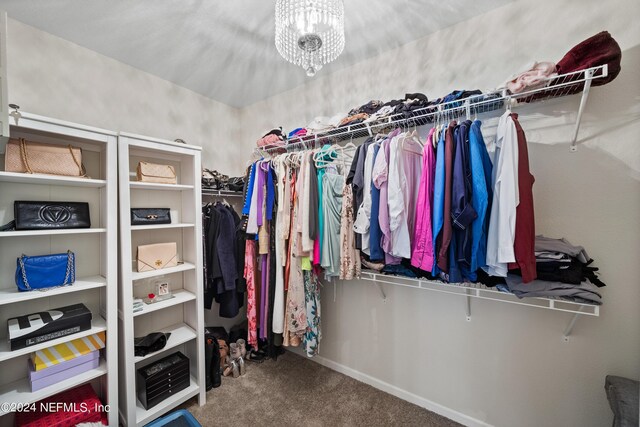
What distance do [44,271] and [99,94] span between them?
1.32 meters

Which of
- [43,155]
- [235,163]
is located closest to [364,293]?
[235,163]

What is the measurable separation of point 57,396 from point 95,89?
6.76 feet

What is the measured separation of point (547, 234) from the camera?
142 centimetres

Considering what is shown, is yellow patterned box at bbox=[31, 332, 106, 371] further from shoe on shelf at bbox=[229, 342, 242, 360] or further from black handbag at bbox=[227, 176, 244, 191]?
black handbag at bbox=[227, 176, 244, 191]

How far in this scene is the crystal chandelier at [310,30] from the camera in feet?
3.60

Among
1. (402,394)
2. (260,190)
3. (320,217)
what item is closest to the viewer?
(320,217)

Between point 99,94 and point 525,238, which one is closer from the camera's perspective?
point 525,238

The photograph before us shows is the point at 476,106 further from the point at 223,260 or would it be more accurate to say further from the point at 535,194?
the point at 223,260

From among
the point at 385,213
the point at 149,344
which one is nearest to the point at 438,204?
the point at 385,213

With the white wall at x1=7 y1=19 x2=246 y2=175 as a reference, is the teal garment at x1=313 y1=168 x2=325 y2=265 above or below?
below

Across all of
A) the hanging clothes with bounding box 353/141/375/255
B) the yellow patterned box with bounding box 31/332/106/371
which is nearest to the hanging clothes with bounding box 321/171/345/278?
the hanging clothes with bounding box 353/141/375/255

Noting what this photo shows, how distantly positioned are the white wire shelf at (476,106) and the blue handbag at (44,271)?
Answer: 1707 millimetres

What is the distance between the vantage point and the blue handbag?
4.56 ft

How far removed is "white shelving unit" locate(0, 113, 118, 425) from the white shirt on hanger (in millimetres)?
2079
